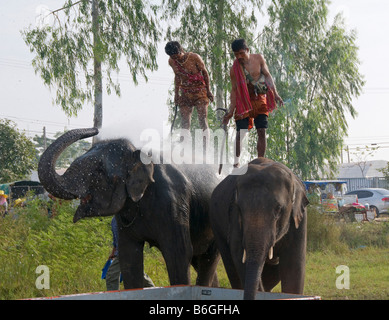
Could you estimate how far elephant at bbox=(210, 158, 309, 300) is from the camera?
5.41 meters

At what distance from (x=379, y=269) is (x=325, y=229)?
11.1 ft

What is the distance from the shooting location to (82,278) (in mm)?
10164

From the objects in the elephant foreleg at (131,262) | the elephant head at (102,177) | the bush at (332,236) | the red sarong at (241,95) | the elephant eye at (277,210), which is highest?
the red sarong at (241,95)

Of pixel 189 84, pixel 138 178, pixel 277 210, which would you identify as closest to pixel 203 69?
pixel 189 84

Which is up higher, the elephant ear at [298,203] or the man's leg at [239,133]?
A: the man's leg at [239,133]

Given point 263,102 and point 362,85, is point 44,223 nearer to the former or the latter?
point 263,102

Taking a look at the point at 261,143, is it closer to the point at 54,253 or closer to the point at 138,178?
the point at 138,178

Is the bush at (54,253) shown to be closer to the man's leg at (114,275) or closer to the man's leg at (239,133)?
the man's leg at (114,275)

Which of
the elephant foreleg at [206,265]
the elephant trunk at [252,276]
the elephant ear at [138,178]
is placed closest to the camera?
the elephant trunk at [252,276]

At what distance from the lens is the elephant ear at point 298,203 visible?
6.19 meters

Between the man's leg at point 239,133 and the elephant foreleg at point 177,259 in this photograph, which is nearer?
the elephant foreleg at point 177,259

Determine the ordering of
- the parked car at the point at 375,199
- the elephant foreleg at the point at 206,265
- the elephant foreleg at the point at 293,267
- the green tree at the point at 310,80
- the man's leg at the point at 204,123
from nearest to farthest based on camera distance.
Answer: the elephant foreleg at the point at 293,267, the elephant foreleg at the point at 206,265, the man's leg at the point at 204,123, the green tree at the point at 310,80, the parked car at the point at 375,199

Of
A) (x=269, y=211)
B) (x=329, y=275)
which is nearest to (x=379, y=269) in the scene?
(x=329, y=275)

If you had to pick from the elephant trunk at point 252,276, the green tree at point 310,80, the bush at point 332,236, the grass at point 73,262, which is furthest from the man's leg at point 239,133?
the green tree at point 310,80
